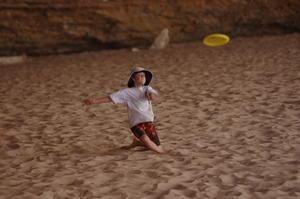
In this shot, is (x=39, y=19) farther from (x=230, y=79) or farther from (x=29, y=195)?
(x=29, y=195)

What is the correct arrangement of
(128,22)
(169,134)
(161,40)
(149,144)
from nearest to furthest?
(149,144) → (169,134) → (161,40) → (128,22)

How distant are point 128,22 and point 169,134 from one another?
725 cm

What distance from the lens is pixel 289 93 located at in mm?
5348

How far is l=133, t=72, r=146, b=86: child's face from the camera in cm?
361

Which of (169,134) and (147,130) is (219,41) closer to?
(169,134)

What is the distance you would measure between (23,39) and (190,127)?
300 inches

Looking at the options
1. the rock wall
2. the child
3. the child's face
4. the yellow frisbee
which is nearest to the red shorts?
the child

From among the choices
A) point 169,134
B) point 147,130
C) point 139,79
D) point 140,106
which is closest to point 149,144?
point 147,130

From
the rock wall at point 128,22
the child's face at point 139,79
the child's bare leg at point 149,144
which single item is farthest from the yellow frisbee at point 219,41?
the rock wall at point 128,22

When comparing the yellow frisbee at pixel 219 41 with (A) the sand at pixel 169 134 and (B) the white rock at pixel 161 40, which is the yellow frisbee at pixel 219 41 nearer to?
(A) the sand at pixel 169 134

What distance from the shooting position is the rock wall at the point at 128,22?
10500 millimetres

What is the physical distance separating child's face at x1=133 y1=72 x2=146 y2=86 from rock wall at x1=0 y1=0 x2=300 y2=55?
7.14 metres

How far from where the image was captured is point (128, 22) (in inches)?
434

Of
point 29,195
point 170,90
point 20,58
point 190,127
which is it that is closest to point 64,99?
point 170,90
